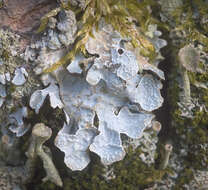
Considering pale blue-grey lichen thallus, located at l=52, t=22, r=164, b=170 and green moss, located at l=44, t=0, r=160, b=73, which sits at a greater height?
green moss, located at l=44, t=0, r=160, b=73

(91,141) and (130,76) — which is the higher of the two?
(130,76)

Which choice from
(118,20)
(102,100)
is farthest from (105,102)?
(118,20)

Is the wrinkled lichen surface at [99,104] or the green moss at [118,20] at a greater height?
the green moss at [118,20]

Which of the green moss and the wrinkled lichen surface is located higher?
the green moss

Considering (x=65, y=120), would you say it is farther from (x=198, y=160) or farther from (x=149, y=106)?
(x=198, y=160)

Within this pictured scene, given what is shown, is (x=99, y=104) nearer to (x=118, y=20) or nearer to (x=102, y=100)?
(x=102, y=100)

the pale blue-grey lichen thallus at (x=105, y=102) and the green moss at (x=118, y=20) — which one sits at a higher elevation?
the green moss at (x=118, y=20)

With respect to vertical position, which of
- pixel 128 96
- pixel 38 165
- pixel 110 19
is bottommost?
pixel 38 165

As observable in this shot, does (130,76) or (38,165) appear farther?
(38,165)

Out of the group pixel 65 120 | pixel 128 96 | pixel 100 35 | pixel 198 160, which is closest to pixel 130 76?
pixel 128 96

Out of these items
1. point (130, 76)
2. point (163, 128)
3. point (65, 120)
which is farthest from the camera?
point (163, 128)

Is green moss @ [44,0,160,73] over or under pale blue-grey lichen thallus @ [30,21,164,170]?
over
